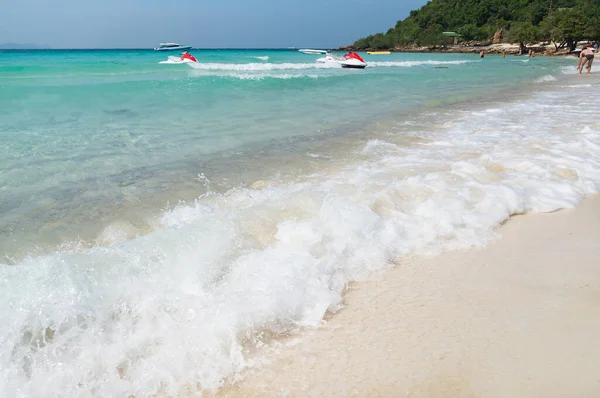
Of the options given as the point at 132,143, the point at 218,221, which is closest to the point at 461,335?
the point at 218,221

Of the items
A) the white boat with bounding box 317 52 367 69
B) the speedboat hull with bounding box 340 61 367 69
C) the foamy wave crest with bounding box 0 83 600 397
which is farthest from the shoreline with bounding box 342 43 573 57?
the foamy wave crest with bounding box 0 83 600 397

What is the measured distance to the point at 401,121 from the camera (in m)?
9.05

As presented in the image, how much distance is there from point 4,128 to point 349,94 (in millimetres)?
10724

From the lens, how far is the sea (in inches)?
81.4

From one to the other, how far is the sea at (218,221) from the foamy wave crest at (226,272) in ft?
0.04

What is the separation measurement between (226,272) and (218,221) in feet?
2.19

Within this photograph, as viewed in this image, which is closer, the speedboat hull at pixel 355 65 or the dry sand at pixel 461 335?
the dry sand at pixel 461 335

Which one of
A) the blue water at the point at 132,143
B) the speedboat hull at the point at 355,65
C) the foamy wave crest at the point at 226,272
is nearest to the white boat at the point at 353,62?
the speedboat hull at the point at 355,65

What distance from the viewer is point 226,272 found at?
2.71 m

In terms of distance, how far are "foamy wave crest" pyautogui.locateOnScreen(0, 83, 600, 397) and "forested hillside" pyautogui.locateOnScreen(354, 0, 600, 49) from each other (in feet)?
278

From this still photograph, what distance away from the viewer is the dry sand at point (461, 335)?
189 cm

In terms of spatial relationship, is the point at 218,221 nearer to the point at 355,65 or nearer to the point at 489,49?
the point at 355,65

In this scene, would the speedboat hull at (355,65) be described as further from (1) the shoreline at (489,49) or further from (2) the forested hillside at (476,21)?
(2) the forested hillside at (476,21)

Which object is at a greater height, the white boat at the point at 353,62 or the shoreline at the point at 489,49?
the shoreline at the point at 489,49
